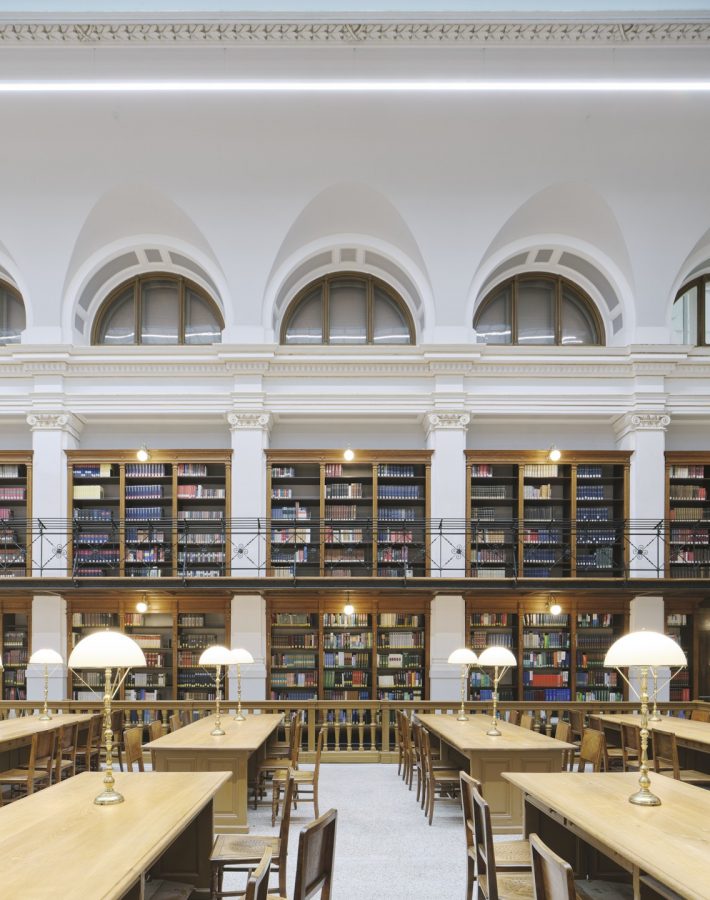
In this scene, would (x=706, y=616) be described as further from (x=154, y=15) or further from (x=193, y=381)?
(x=154, y=15)

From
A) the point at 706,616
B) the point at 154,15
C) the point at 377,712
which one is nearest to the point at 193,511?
the point at 377,712

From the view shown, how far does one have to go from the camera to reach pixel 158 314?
11.7 m

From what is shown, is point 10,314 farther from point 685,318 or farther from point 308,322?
point 685,318

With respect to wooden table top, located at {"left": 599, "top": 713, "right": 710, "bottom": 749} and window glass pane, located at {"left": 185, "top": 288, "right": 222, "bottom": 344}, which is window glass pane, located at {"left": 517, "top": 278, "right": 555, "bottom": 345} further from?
wooden table top, located at {"left": 599, "top": 713, "right": 710, "bottom": 749}

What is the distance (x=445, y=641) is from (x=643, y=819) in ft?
22.6

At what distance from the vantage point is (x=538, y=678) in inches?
422

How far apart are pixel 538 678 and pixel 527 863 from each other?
6615 millimetres

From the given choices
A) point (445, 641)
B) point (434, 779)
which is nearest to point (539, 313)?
point (445, 641)

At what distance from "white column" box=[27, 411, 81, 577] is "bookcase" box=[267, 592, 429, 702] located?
270cm

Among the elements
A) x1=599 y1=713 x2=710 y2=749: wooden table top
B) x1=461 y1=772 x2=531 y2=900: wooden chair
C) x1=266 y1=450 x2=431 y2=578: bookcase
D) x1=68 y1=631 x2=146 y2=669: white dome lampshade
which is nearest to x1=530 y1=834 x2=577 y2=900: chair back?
x1=461 y1=772 x2=531 y2=900: wooden chair

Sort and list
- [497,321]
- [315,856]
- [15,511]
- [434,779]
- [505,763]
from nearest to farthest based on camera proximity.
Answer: [315,856] → [505,763] → [434,779] → [15,511] → [497,321]

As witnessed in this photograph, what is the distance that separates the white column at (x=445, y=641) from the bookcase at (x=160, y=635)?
Answer: 8.24 ft

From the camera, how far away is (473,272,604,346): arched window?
11.7 meters

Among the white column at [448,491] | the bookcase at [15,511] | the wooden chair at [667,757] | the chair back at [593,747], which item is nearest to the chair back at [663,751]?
the wooden chair at [667,757]
